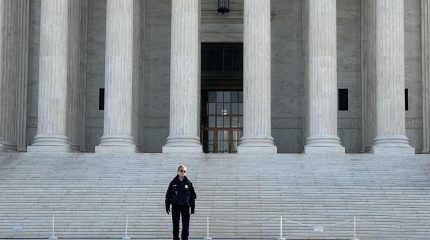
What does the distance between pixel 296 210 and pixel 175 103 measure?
54.6 feet

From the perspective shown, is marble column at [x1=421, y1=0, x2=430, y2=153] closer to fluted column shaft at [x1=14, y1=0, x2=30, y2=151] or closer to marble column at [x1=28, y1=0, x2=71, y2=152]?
marble column at [x1=28, y1=0, x2=71, y2=152]

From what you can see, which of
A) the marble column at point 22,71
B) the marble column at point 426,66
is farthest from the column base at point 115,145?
the marble column at point 426,66

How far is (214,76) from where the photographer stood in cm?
6850

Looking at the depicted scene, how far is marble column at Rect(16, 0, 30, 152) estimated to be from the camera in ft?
205

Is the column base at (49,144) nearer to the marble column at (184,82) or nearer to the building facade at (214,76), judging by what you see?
the building facade at (214,76)

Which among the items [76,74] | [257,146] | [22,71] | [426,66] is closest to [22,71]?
[22,71]

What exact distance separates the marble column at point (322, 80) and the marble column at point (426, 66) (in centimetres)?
1219

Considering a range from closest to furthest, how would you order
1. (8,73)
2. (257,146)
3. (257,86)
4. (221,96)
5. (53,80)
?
(257,146)
(257,86)
(53,80)
(8,73)
(221,96)

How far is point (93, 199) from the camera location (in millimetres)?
43125

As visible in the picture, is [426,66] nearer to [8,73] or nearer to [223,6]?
[223,6]

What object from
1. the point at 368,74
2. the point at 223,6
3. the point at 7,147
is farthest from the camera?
the point at 223,6

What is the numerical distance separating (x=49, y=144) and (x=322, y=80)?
1959 cm

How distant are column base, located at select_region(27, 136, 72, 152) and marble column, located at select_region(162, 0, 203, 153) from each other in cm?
719

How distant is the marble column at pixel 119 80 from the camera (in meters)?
55.4
